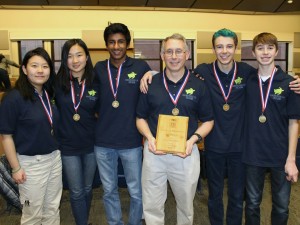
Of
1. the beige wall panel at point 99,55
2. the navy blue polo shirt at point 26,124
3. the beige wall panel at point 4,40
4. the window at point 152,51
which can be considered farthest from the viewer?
the window at point 152,51

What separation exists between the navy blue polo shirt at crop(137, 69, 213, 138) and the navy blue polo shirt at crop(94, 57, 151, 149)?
0.44 feet

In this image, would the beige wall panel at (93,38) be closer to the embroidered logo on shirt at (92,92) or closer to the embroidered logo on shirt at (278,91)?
the embroidered logo on shirt at (92,92)

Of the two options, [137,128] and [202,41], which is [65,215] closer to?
[137,128]

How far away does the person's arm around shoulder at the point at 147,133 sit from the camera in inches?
81.4

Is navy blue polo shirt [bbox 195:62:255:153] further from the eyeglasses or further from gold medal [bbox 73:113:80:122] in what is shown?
gold medal [bbox 73:113:80:122]

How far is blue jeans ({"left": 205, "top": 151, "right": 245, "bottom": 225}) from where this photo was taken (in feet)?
7.61

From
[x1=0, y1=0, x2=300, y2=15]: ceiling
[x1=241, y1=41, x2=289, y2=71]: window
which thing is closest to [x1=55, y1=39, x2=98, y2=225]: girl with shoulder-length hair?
[x1=0, y1=0, x2=300, y2=15]: ceiling

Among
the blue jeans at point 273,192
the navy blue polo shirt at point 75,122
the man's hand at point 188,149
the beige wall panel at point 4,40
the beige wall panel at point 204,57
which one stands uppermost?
the beige wall panel at point 4,40

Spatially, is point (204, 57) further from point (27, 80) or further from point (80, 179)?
point (27, 80)

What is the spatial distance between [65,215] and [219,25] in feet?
27.3

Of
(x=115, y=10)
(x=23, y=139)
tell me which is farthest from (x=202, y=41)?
(x=23, y=139)

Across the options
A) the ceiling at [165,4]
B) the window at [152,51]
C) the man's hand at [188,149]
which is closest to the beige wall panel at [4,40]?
the ceiling at [165,4]

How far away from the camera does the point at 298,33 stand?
10297 millimetres

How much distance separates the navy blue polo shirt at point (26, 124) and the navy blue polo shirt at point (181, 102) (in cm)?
68
